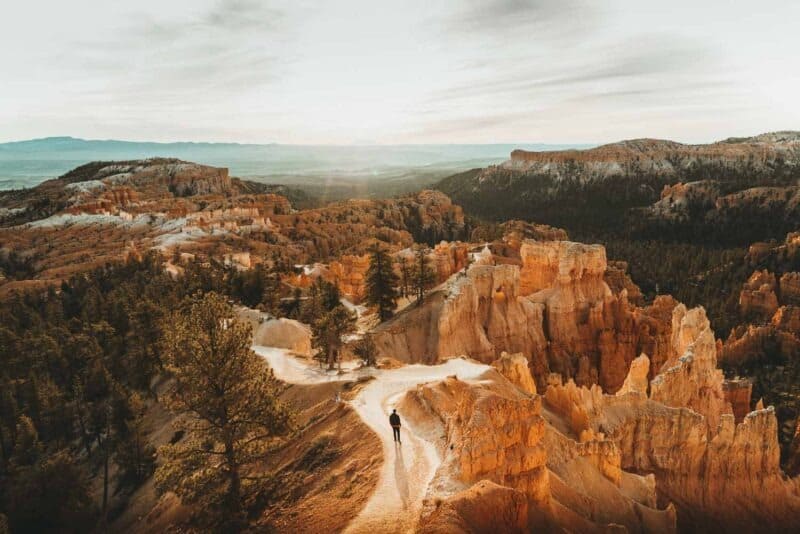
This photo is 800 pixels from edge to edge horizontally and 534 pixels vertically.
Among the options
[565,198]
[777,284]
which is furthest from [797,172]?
[777,284]

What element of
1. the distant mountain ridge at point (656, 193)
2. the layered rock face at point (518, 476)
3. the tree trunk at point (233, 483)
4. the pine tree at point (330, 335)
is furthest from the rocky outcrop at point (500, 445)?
the distant mountain ridge at point (656, 193)

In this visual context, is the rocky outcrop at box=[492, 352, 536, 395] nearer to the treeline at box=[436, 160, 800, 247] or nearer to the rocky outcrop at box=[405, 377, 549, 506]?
the rocky outcrop at box=[405, 377, 549, 506]

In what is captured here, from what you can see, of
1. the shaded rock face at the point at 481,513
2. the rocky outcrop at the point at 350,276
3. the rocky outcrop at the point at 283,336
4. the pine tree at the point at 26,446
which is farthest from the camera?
the rocky outcrop at the point at 350,276

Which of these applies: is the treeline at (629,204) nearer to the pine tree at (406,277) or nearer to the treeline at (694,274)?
the treeline at (694,274)

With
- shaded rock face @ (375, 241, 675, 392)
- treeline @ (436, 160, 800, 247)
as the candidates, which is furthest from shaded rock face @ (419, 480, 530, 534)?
treeline @ (436, 160, 800, 247)

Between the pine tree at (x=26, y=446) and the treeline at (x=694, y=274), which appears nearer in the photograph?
the pine tree at (x=26, y=446)

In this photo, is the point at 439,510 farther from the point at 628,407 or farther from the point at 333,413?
the point at 628,407
